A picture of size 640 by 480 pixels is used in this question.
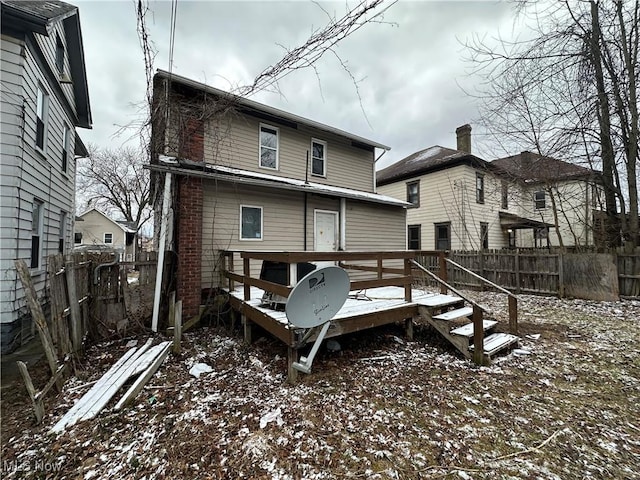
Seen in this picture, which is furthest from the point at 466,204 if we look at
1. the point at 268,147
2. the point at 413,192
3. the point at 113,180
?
the point at 113,180

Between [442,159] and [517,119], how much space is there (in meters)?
5.29

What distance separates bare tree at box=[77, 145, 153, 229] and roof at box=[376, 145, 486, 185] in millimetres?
19636

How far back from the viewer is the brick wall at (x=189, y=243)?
5.89 m

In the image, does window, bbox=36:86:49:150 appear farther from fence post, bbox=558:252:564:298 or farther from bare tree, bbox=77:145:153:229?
bare tree, bbox=77:145:153:229

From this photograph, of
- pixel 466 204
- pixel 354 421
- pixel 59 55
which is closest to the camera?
pixel 354 421

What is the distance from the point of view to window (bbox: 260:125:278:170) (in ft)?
28.8

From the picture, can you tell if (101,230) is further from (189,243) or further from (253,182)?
(253,182)

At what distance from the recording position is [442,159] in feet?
51.0

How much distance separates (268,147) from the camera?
8914 mm

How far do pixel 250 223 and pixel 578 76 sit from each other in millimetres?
10613

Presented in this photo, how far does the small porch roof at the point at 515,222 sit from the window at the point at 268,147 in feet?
49.0

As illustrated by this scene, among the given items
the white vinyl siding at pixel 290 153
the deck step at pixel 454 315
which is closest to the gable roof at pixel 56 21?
the white vinyl siding at pixel 290 153

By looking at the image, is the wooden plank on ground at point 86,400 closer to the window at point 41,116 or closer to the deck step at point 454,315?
the deck step at point 454,315

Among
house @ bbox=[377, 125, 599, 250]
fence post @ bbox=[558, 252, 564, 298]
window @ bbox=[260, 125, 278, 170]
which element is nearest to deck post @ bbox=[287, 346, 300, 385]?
window @ bbox=[260, 125, 278, 170]
